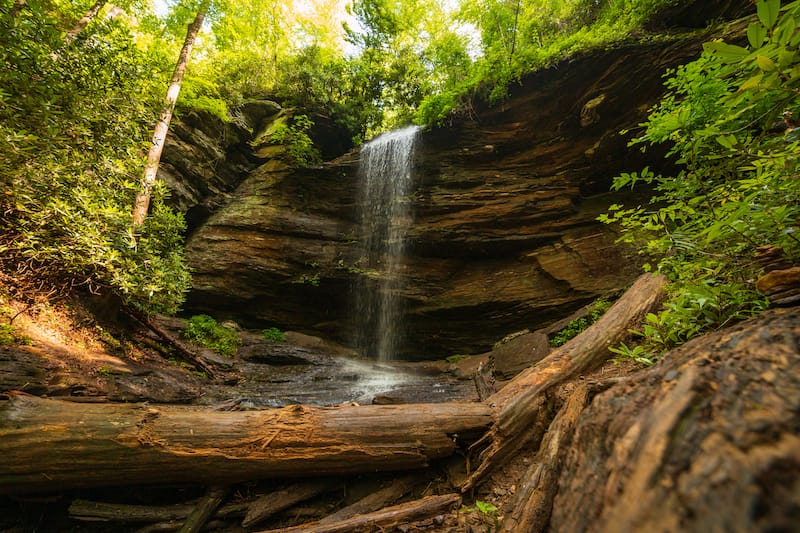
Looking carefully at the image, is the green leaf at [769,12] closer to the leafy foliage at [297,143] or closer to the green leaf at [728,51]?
the green leaf at [728,51]

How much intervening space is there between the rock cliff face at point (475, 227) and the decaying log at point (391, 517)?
25.7 feet

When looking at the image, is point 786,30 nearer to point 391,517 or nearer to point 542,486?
point 542,486

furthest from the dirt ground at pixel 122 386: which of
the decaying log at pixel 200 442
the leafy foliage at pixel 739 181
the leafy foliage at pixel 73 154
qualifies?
the leafy foliage at pixel 739 181

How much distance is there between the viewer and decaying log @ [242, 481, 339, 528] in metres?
2.39

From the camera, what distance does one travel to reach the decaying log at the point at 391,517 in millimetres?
2186

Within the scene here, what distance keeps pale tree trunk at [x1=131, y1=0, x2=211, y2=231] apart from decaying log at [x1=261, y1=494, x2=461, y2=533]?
5662mm

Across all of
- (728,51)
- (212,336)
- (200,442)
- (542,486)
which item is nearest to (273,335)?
(212,336)

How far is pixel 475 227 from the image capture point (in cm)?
1043

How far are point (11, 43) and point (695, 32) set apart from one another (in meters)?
12.9

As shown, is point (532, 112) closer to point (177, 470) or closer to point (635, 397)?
point (635, 397)

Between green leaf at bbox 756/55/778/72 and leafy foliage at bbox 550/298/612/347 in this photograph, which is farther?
leafy foliage at bbox 550/298/612/347

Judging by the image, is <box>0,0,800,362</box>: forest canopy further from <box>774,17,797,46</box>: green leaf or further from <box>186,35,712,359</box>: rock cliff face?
<box>186,35,712,359</box>: rock cliff face

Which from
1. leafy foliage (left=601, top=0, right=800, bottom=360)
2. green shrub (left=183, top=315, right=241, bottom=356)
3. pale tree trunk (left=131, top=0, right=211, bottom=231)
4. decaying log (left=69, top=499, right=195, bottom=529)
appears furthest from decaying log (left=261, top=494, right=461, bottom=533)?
green shrub (left=183, top=315, right=241, bottom=356)

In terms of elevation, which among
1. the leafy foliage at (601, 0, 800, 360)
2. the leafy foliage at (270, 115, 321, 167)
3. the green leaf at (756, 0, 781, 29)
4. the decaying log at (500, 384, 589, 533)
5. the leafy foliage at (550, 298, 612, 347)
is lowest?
the decaying log at (500, 384, 589, 533)
